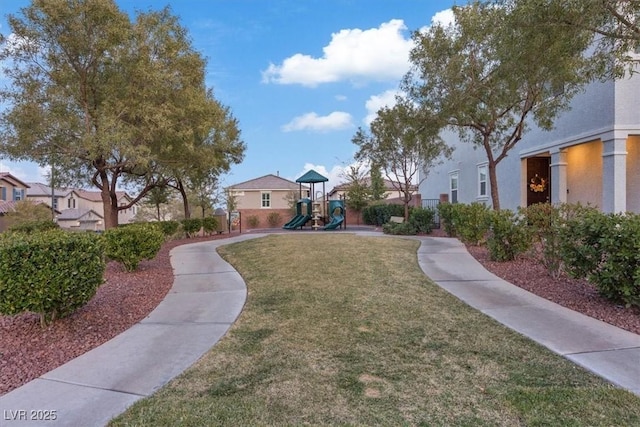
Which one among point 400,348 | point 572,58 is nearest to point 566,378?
point 400,348

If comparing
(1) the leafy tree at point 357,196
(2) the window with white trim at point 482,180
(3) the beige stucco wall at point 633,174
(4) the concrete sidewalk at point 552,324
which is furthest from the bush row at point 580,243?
(1) the leafy tree at point 357,196

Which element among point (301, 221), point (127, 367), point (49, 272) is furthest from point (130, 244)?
point (301, 221)

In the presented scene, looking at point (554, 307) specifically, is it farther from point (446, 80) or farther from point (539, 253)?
point (446, 80)

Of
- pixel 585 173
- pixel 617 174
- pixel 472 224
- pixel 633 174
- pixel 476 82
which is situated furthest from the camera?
pixel 585 173

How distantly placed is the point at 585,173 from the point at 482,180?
447 cm

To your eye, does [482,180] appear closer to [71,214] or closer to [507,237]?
[507,237]

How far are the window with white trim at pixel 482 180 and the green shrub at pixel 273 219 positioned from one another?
13.3 metres

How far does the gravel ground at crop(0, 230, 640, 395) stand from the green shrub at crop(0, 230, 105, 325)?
12.0 inches

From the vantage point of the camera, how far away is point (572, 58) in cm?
684

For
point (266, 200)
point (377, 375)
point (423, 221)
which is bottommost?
point (377, 375)

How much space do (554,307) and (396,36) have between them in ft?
36.4

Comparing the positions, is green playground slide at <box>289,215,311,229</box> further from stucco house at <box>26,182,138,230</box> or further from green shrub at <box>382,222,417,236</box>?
stucco house at <box>26,182,138,230</box>

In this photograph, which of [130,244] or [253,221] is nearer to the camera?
[130,244]

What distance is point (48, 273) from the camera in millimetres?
4234
